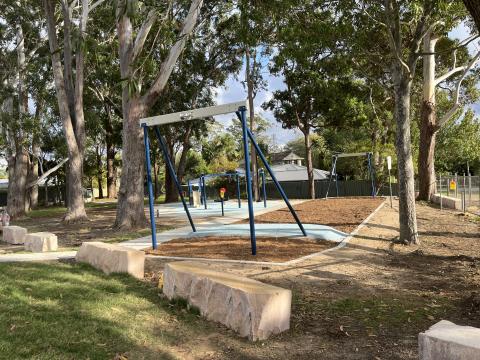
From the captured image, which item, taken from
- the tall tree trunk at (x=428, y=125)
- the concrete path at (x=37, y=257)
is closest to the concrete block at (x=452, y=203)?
the tall tree trunk at (x=428, y=125)

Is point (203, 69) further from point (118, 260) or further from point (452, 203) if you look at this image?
point (118, 260)

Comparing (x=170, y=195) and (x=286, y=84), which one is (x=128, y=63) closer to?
(x=286, y=84)

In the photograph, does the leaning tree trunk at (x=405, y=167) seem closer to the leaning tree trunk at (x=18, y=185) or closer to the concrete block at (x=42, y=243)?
the concrete block at (x=42, y=243)

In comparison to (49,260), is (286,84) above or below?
above

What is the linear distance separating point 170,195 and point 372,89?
15914 millimetres

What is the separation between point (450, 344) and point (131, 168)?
11602 mm

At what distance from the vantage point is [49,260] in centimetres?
834

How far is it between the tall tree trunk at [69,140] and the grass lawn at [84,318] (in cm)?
1187

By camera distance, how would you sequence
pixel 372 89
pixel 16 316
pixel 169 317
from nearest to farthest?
pixel 16 316, pixel 169 317, pixel 372 89

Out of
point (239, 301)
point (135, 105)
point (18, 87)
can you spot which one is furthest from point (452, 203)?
point (18, 87)

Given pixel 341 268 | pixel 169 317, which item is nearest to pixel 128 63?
pixel 341 268

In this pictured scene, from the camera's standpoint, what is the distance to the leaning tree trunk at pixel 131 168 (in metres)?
13.6

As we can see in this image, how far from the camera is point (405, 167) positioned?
32.9 ft

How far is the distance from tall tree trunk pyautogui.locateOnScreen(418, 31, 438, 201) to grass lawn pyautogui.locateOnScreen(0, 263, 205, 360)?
17.5m
